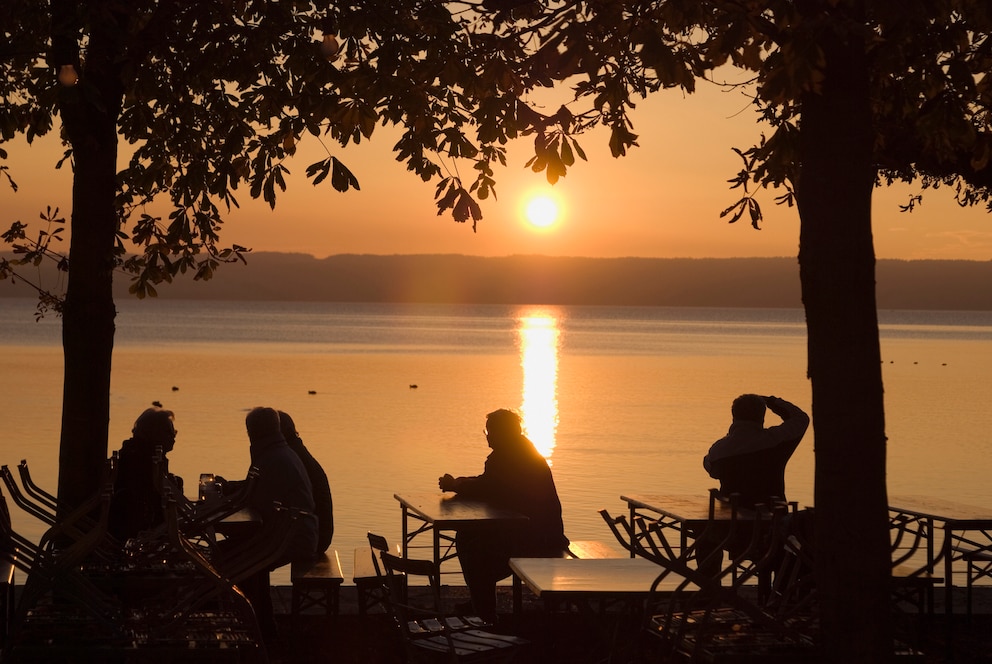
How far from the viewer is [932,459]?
85.8 ft

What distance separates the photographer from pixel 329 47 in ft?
27.0

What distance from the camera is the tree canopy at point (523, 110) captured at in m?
5.52

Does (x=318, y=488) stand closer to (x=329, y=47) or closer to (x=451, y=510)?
(x=451, y=510)

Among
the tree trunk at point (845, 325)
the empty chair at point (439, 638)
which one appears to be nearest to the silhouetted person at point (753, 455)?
the empty chair at point (439, 638)

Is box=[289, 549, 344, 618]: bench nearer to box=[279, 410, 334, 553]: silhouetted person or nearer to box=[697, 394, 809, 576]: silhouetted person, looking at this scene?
box=[279, 410, 334, 553]: silhouetted person

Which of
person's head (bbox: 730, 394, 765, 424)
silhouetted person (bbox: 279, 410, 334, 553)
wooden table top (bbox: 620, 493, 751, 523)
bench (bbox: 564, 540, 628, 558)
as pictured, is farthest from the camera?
person's head (bbox: 730, 394, 765, 424)

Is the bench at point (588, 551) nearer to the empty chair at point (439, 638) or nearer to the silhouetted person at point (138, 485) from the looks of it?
the empty chair at point (439, 638)

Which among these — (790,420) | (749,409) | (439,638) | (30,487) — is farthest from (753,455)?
Result: (30,487)

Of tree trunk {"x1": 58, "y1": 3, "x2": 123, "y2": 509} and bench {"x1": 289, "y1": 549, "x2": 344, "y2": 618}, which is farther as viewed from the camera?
tree trunk {"x1": 58, "y1": 3, "x2": 123, "y2": 509}

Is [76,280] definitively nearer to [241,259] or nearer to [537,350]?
[241,259]

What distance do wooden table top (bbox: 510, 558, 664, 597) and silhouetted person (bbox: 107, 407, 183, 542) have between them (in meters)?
2.51

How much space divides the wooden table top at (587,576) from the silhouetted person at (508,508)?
1.64 m

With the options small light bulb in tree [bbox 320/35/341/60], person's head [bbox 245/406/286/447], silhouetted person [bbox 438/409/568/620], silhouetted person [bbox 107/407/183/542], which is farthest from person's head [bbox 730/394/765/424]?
silhouetted person [bbox 107/407/183/542]

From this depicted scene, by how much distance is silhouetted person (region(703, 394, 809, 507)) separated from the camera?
9.79 meters
